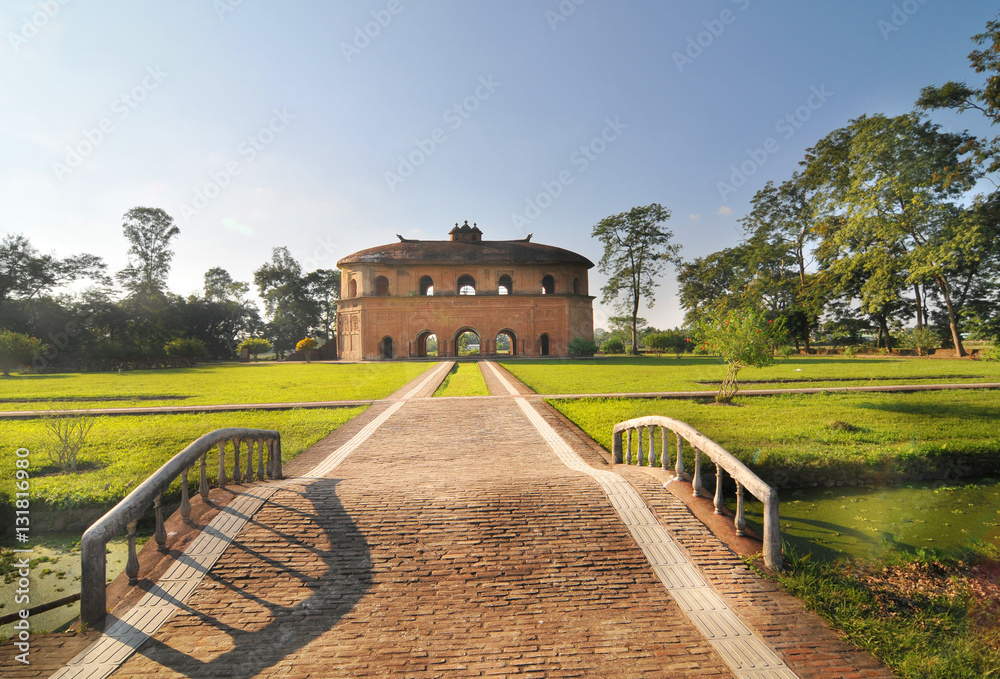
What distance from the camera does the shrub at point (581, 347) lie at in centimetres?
3441

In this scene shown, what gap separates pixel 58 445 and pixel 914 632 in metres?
10.4

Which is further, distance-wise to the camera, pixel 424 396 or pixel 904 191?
pixel 904 191

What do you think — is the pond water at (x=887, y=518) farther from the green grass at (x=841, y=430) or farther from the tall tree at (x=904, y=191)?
the tall tree at (x=904, y=191)

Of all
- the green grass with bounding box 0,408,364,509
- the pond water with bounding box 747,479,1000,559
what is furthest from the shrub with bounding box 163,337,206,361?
the pond water with bounding box 747,479,1000,559

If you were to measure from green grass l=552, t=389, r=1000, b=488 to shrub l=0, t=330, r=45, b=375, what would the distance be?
31.8 m

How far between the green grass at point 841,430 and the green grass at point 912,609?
7.21 ft

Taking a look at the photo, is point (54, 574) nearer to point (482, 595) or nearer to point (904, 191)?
point (482, 595)

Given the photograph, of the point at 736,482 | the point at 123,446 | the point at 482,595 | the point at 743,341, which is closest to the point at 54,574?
the point at 482,595

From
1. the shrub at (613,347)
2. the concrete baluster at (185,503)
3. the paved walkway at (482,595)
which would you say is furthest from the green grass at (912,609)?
the shrub at (613,347)

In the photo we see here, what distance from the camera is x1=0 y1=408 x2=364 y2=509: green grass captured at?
205 inches

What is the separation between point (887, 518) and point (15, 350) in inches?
1480

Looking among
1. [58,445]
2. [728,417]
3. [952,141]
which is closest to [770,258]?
[952,141]

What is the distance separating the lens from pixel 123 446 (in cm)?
748

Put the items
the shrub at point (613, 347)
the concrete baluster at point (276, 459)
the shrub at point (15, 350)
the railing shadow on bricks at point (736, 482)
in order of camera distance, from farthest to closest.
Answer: the shrub at point (613, 347) < the shrub at point (15, 350) < the concrete baluster at point (276, 459) < the railing shadow on bricks at point (736, 482)
